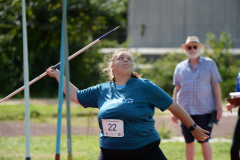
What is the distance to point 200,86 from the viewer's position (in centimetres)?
475

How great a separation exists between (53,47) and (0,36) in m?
2.47

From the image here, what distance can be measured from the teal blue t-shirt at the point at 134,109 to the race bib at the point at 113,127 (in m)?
0.03

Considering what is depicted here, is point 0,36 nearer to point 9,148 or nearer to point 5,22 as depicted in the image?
point 5,22

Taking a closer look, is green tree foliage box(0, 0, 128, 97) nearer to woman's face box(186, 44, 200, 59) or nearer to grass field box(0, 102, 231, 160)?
grass field box(0, 102, 231, 160)

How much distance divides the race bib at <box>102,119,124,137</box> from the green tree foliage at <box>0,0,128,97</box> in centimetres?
1268

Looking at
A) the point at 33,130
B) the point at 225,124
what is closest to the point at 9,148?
the point at 33,130

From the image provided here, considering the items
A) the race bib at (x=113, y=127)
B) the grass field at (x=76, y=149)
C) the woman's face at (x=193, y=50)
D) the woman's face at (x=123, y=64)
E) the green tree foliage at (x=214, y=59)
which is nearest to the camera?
the race bib at (x=113, y=127)

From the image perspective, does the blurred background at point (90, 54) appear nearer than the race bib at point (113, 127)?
No

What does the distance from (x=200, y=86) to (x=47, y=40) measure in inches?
502

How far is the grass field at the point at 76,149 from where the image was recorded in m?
5.78

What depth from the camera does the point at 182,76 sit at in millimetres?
4895

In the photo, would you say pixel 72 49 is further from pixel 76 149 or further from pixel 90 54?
pixel 76 149

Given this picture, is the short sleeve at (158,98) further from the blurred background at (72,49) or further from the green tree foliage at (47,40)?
the green tree foliage at (47,40)

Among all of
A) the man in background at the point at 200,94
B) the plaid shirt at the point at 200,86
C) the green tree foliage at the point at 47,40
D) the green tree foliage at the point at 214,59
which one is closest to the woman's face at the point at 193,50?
the man in background at the point at 200,94
